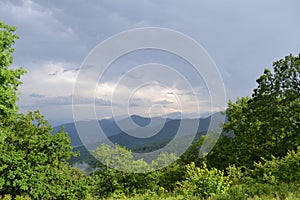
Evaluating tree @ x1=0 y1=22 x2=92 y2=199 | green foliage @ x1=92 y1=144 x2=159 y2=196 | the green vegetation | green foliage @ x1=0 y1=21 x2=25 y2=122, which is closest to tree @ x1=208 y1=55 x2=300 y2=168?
the green vegetation

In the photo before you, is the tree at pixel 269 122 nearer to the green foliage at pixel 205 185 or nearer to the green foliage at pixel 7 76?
the green foliage at pixel 205 185

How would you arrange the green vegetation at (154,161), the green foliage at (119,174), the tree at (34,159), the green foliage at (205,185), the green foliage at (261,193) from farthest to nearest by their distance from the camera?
the green foliage at (119,174), the tree at (34,159), the green vegetation at (154,161), the green foliage at (205,185), the green foliage at (261,193)

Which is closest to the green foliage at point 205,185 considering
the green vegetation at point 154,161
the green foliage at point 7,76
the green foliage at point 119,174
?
the green vegetation at point 154,161

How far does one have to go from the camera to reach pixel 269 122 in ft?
92.3

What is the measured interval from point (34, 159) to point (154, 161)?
13.4 metres

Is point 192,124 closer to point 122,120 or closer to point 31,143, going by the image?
point 122,120

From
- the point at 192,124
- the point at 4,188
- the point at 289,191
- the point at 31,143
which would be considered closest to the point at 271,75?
the point at 192,124

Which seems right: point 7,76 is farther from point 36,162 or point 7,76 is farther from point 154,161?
point 154,161

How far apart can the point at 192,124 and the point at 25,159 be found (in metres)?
14.9

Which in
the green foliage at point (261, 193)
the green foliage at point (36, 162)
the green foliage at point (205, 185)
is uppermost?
the green foliage at point (36, 162)

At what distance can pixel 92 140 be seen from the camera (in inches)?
514

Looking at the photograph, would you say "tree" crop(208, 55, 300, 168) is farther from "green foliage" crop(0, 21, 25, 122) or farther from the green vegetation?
"green foliage" crop(0, 21, 25, 122)

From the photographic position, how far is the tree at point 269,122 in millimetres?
26875

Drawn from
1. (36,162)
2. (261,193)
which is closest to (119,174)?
(36,162)
